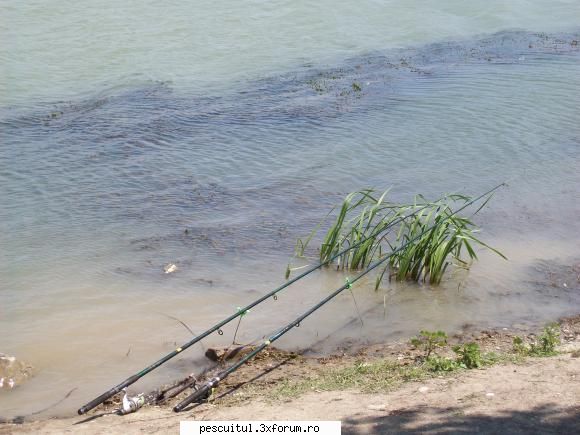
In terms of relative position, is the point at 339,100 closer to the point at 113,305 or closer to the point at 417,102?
the point at 417,102

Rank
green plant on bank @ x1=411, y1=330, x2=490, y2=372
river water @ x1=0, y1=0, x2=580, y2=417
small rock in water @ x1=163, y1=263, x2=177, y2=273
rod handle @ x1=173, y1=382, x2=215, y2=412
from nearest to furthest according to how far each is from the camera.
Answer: rod handle @ x1=173, y1=382, x2=215, y2=412, green plant on bank @ x1=411, y1=330, x2=490, y2=372, river water @ x1=0, y1=0, x2=580, y2=417, small rock in water @ x1=163, y1=263, x2=177, y2=273

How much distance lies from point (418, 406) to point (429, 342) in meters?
0.99

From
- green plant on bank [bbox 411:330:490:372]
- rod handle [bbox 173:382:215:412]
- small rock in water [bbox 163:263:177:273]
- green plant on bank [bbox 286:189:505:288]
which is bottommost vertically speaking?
rod handle [bbox 173:382:215:412]

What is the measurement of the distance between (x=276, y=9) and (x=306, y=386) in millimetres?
10236

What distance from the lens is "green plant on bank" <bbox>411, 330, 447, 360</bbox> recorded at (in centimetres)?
516

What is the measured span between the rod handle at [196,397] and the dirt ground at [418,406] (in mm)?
45

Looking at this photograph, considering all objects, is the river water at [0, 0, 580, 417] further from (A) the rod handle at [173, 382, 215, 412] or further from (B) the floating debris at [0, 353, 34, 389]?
(A) the rod handle at [173, 382, 215, 412]

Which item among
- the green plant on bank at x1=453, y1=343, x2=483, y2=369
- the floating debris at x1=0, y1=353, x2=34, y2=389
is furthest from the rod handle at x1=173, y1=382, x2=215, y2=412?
the green plant on bank at x1=453, y1=343, x2=483, y2=369

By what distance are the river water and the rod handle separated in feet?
1.78

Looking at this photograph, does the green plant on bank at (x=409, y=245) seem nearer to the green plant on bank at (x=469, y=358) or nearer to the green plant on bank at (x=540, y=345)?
the green plant on bank at (x=540, y=345)

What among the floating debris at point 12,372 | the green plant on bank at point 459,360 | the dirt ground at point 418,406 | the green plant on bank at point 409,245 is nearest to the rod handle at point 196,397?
the dirt ground at point 418,406

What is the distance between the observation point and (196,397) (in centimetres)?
469

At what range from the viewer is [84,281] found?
6.64 metres

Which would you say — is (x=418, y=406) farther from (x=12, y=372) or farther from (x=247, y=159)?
(x=247, y=159)
